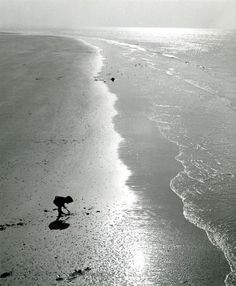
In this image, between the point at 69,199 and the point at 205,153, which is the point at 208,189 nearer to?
the point at 205,153

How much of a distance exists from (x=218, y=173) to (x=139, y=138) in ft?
12.5

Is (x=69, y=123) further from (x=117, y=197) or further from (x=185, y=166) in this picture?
(x=117, y=197)

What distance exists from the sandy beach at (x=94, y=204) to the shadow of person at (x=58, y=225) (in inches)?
1.6

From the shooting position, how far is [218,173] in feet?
36.2


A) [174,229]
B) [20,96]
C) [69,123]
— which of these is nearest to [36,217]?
[174,229]

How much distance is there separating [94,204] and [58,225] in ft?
4.03

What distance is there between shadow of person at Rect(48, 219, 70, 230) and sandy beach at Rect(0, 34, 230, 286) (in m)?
0.04

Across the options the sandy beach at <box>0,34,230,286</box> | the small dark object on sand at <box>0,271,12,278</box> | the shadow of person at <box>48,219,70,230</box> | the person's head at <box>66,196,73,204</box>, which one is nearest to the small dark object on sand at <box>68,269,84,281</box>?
the sandy beach at <box>0,34,230,286</box>

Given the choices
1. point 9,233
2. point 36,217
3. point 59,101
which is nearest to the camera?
point 9,233

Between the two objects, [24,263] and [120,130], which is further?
[120,130]

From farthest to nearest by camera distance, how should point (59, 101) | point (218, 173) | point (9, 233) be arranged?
point (59, 101), point (218, 173), point (9, 233)

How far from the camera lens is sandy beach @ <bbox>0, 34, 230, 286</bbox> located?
6.49 meters

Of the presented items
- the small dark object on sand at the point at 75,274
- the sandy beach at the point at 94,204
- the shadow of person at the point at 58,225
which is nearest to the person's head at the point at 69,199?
the sandy beach at the point at 94,204

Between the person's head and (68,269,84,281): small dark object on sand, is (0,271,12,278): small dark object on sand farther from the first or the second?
the person's head
